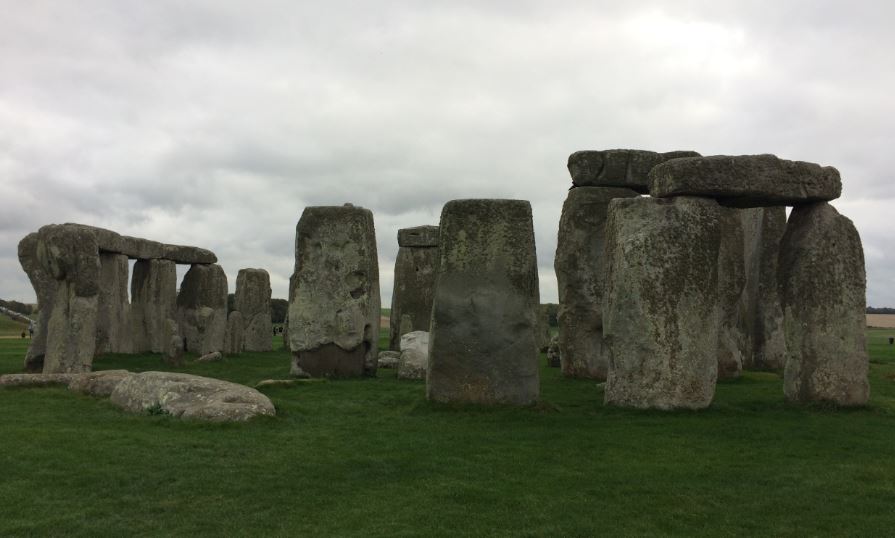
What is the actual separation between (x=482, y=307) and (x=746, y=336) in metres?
10.4

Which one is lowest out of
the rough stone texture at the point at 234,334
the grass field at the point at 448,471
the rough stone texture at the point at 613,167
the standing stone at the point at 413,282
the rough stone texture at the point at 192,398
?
the grass field at the point at 448,471

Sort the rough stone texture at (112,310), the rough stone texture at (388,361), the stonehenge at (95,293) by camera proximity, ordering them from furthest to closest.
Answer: the rough stone texture at (112,310)
the rough stone texture at (388,361)
the stonehenge at (95,293)

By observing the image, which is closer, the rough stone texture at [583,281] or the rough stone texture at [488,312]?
the rough stone texture at [488,312]

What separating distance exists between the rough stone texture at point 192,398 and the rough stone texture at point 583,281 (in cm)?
729

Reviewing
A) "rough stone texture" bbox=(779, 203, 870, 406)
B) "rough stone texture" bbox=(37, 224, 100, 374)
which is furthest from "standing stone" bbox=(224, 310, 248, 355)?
"rough stone texture" bbox=(779, 203, 870, 406)

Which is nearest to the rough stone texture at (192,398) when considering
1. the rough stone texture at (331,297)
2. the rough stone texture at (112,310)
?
the rough stone texture at (331,297)

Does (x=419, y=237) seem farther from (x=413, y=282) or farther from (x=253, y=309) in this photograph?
(x=253, y=309)

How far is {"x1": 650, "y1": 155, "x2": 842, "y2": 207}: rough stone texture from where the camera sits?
1002 centimetres

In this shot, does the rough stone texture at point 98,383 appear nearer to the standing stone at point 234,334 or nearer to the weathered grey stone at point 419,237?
the standing stone at point 234,334

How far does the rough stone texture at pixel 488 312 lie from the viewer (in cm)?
996

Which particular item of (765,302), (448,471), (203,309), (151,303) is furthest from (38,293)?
(765,302)

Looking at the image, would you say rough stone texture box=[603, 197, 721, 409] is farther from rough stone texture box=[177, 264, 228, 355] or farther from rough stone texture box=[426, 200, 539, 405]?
rough stone texture box=[177, 264, 228, 355]

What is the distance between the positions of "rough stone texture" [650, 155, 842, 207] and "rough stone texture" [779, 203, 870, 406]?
1.55 feet

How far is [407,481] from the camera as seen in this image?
6723mm
